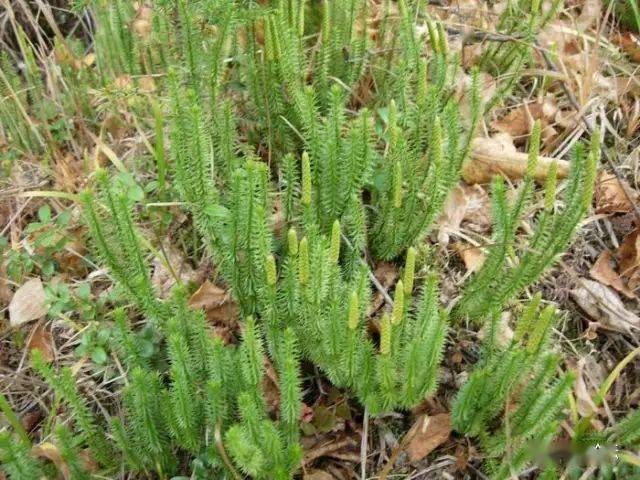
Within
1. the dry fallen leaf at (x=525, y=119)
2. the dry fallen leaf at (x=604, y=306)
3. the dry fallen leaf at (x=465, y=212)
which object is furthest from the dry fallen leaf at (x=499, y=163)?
the dry fallen leaf at (x=604, y=306)

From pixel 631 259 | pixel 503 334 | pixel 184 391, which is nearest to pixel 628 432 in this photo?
pixel 503 334

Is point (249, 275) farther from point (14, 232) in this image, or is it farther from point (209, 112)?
point (14, 232)

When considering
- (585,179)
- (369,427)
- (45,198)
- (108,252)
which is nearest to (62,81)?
(45,198)

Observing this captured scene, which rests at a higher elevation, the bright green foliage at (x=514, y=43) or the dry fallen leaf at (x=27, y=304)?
the bright green foliage at (x=514, y=43)

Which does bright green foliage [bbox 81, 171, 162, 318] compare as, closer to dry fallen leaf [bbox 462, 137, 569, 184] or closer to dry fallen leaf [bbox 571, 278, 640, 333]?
dry fallen leaf [bbox 462, 137, 569, 184]

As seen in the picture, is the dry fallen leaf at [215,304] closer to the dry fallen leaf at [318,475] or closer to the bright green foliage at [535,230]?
the dry fallen leaf at [318,475]

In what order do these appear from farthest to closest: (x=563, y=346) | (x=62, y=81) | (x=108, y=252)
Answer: (x=62, y=81)
(x=563, y=346)
(x=108, y=252)
